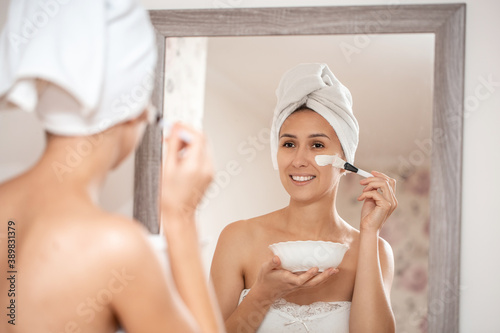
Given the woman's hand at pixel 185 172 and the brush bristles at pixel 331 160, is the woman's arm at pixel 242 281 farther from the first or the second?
the woman's hand at pixel 185 172

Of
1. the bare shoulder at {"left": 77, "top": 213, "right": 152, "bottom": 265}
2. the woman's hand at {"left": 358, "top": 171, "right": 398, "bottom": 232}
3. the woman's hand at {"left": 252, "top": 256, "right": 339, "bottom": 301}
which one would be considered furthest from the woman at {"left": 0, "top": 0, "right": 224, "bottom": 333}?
the woman's hand at {"left": 358, "top": 171, "right": 398, "bottom": 232}

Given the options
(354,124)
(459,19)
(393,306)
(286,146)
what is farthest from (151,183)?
(459,19)

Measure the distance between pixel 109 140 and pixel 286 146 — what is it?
52 centimetres

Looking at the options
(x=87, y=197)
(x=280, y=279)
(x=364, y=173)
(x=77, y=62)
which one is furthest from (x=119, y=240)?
(x=364, y=173)

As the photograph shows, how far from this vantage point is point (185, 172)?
73 cm

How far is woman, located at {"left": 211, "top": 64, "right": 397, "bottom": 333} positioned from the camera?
1112mm

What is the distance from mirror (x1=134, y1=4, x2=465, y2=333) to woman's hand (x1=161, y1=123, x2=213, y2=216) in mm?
484

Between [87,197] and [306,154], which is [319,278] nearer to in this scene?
[306,154]

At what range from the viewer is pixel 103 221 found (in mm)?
642

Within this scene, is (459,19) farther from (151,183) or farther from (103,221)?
(103,221)

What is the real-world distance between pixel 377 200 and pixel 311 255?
0.58 ft

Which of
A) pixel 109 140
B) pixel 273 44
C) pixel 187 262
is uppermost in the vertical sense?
pixel 273 44

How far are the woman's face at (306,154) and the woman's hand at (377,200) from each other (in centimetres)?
7

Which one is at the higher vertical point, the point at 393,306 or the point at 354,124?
the point at 354,124
